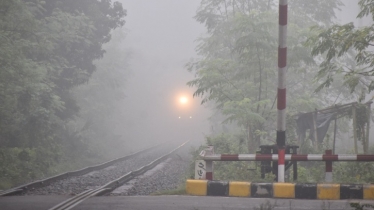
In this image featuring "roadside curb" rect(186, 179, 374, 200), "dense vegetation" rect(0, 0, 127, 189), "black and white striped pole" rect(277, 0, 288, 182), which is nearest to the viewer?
"roadside curb" rect(186, 179, 374, 200)

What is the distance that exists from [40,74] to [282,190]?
15.7 metres

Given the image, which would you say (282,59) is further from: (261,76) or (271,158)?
(261,76)

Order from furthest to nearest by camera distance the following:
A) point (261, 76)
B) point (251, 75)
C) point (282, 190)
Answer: point (251, 75) < point (261, 76) < point (282, 190)

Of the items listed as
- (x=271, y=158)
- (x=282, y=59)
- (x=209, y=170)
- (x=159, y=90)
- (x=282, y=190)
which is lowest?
(x=282, y=190)

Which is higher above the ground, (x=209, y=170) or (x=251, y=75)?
(x=251, y=75)

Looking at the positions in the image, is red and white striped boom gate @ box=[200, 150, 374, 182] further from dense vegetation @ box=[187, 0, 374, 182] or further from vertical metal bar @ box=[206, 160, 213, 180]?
dense vegetation @ box=[187, 0, 374, 182]

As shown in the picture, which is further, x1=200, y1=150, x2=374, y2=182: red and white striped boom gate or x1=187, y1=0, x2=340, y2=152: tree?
x1=187, y1=0, x2=340, y2=152: tree

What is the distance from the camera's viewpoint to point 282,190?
9078 mm

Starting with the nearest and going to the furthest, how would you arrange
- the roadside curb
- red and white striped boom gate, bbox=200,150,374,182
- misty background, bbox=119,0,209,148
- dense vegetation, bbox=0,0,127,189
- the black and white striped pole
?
the roadside curb < red and white striped boom gate, bbox=200,150,374,182 < the black and white striped pole < dense vegetation, bbox=0,0,127,189 < misty background, bbox=119,0,209,148

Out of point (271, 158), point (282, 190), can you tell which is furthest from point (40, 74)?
point (282, 190)

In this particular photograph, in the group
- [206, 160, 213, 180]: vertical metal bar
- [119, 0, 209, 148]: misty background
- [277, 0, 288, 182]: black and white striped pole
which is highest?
[119, 0, 209, 148]: misty background

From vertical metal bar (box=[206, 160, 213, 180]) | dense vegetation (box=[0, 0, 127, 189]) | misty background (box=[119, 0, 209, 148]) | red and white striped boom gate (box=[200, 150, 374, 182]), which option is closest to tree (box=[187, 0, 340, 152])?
dense vegetation (box=[0, 0, 127, 189])

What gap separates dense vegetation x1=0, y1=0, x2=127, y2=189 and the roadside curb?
7.95 metres

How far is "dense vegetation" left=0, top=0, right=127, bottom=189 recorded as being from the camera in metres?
18.9
